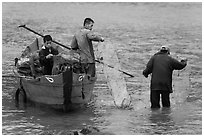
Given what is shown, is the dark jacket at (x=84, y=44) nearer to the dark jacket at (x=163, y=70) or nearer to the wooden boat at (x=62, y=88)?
the wooden boat at (x=62, y=88)

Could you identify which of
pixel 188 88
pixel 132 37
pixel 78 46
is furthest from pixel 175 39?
pixel 78 46

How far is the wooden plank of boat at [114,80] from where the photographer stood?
16.4 metres

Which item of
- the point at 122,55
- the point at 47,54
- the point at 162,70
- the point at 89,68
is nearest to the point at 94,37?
the point at 89,68

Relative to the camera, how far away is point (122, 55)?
2530cm

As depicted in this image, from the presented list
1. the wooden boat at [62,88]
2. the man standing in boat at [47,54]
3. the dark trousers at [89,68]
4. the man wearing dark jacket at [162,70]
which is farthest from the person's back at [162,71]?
the man standing in boat at [47,54]

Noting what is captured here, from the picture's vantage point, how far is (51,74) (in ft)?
50.6

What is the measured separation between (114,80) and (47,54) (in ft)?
10.2

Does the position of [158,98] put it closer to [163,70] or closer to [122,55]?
[163,70]

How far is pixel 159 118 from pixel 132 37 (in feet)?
53.8

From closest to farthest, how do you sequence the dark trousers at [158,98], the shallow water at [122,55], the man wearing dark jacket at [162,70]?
the shallow water at [122,55] → the man wearing dark jacket at [162,70] → the dark trousers at [158,98]

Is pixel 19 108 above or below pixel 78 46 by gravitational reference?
below

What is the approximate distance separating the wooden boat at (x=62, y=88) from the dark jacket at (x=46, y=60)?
48 centimetres

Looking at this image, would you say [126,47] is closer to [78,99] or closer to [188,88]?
[188,88]

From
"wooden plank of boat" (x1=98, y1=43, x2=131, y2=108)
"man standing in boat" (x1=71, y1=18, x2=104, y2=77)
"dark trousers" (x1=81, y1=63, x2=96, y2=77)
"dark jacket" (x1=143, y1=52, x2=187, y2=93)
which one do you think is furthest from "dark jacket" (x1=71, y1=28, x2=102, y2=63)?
"dark jacket" (x1=143, y1=52, x2=187, y2=93)
